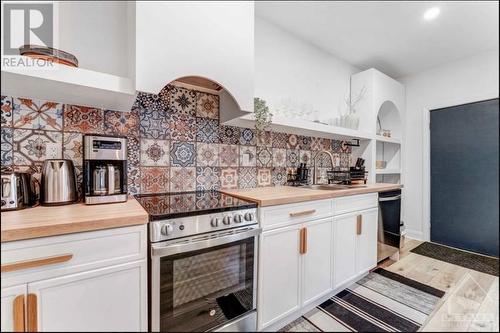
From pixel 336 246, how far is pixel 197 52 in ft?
4.71

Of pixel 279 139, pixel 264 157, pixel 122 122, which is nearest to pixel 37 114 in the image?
pixel 122 122

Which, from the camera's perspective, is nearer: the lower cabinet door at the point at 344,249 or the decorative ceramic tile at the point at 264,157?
the lower cabinet door at the point at 344,249

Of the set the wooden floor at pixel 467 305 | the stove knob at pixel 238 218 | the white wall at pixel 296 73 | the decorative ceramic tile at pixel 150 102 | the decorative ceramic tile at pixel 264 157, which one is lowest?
the wooden floor at pixel 467 305

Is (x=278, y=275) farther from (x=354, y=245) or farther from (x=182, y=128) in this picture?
(x=182, y=128)

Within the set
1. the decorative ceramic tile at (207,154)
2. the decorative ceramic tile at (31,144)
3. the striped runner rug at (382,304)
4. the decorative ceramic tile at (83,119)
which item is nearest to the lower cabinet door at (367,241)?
the striped runner rug at (382,304)

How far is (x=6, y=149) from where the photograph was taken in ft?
3.08

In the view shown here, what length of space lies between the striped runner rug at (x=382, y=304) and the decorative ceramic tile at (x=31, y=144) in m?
1.45

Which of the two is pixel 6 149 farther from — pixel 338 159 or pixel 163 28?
pixel 338 159

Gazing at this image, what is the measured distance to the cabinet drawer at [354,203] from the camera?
4.82 feet

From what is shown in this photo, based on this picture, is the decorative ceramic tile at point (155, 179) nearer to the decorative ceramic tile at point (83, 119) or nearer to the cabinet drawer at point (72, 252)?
the decorative ceramic tile at point (83, 119)

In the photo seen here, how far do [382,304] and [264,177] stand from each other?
1.11 metres

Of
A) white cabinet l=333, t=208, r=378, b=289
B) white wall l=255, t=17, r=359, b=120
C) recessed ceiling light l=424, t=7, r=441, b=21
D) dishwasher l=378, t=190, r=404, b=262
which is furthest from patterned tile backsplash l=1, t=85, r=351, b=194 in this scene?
recessed ceiling light l=424, t=7, r=441, b=21

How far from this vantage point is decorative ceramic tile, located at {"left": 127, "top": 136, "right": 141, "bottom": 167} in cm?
121

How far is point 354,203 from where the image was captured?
62.7 inches
